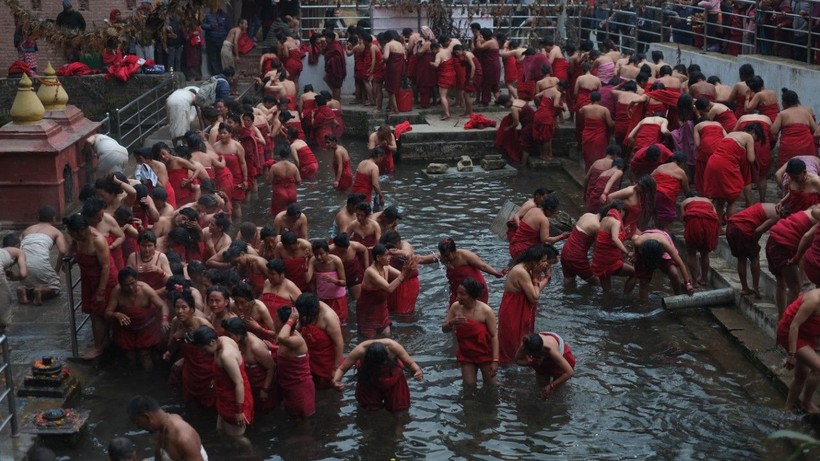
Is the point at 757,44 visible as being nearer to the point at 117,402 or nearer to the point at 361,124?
the point at 361,124

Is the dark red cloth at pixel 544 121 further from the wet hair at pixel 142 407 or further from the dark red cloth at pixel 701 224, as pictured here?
the wet hair at pixel 142 407

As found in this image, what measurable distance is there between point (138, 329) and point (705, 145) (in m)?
6.75

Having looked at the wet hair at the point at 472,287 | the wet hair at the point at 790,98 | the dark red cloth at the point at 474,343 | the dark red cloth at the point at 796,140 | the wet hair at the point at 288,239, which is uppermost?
the wet hair at the point at 790,98

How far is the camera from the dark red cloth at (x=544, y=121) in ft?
53.9

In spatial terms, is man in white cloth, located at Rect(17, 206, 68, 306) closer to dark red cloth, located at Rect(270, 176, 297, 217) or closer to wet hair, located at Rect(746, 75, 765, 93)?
dark red cloth, located at Rect(270, 176, 297, 217)

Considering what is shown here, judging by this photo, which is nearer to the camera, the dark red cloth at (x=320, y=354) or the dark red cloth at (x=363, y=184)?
the dark red cloth at (x=320, y=354)

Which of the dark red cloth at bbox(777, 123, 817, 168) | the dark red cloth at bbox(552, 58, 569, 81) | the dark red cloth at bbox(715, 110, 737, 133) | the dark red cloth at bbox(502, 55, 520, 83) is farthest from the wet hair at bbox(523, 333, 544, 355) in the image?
the dark red cloth at bbox(502, 55, 520, 83)

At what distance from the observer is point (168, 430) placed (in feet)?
22.3

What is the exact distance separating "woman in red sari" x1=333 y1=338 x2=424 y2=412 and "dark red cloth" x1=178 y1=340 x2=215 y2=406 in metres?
0.98

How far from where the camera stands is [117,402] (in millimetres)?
8867

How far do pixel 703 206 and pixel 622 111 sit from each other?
4.39 m

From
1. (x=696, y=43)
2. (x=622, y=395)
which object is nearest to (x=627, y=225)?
(x=622, y=395)

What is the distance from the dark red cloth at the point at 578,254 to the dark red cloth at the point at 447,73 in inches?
307

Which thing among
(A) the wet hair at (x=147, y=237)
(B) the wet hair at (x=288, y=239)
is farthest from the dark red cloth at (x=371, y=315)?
(A) the wet hair at (x=147, y=237)
